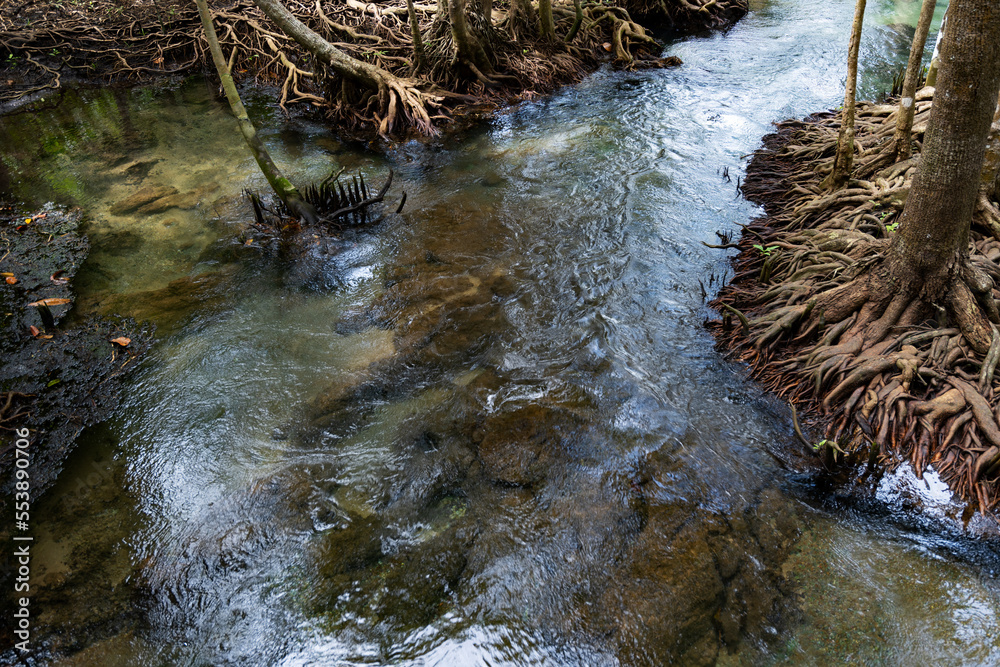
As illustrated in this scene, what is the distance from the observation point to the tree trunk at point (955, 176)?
12.0 feet

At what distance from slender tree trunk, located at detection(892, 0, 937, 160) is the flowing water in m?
1.67

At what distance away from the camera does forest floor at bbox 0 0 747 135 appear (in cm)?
1034

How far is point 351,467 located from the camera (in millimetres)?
4289

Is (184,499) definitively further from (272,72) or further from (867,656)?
(272,72)

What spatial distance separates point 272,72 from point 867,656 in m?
13.4

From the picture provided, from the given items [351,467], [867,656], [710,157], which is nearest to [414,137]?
[710,157]

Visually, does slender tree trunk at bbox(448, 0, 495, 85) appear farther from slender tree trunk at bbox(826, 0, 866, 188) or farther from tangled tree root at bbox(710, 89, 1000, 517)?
tangled tree root at bbox(710, 89, 1000, 517)

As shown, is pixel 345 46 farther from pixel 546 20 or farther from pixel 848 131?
pixel 848 131

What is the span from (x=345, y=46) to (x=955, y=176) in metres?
10.8

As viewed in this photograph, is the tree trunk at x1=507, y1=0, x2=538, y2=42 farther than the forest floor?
Yes

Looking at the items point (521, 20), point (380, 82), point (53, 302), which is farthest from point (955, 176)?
point (521, 20)

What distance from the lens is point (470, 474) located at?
13.7 feet

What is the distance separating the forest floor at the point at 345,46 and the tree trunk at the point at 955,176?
710cm

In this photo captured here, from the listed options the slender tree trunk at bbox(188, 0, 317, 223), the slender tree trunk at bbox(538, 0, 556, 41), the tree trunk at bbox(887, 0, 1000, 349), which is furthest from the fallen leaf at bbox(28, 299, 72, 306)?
the slender tree trunk at bbox(538, 0, 556, 41)
